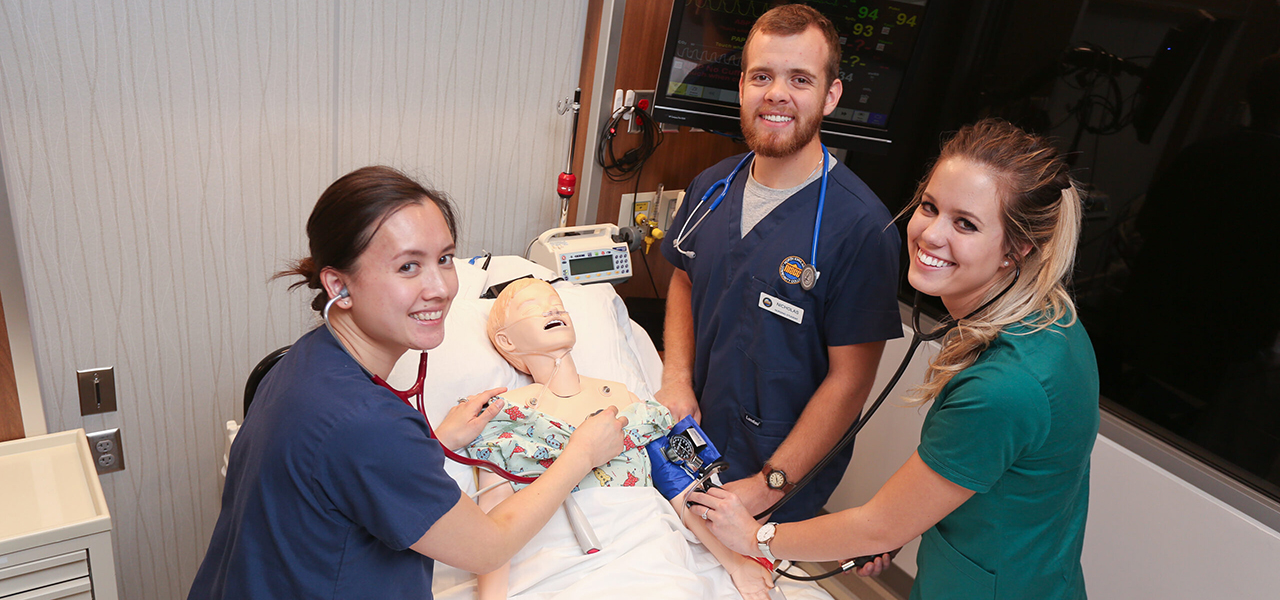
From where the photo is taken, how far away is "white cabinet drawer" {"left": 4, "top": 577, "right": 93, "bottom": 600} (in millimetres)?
1572

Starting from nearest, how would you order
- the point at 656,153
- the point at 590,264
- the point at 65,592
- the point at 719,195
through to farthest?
1. the point at 65,592
2. the point at 719,195
3. the point at 590,264
4. the point at 656,153

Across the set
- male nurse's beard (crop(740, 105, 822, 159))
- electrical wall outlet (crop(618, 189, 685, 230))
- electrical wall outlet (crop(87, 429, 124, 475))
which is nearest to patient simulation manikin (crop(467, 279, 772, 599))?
male nurse's beard (crop(740, 105, 822, 159))

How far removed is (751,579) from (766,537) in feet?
0.54

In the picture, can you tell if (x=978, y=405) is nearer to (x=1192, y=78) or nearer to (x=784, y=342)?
(x=784, y=342)

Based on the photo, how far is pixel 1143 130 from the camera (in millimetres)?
2180

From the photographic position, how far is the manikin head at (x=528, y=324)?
1.80 metres

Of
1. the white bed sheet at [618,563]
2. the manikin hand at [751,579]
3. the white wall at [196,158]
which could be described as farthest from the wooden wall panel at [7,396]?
the manikin hand at [751,579]

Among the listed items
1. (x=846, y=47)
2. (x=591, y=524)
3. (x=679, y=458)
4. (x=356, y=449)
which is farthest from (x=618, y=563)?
(x=846, y=47)

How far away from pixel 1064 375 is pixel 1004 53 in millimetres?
1785

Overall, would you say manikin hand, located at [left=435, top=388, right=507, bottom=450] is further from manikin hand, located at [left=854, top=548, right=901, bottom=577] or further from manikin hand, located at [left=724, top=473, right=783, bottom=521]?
manikin hand, located at [left=854, top=548, right=901, bottom=577]

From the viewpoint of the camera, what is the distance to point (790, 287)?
5.81 feet

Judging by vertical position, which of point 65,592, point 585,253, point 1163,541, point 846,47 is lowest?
point 65,592

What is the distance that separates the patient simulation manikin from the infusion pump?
0.42 meters

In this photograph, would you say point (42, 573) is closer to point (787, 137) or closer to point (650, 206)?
point (787, 137)
